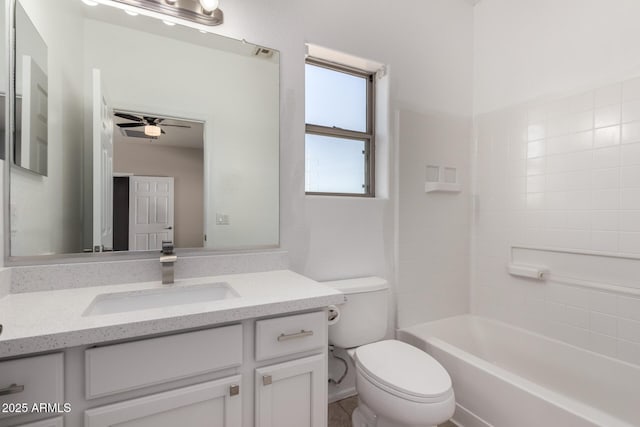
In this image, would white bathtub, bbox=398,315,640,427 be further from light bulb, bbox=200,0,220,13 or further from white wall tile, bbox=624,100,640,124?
light bulb, bbox=200,0,220,13

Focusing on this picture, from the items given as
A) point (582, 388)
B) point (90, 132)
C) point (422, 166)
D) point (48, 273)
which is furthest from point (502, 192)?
point (48, 273)

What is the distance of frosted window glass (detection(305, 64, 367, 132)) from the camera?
6.32 ft

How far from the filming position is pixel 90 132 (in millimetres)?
1266

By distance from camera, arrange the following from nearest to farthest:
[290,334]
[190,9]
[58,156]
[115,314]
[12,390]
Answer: [12,390] → [115,314] → [290,334] → [58,156] → [190,9]

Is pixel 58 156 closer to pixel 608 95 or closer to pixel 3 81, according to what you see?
pixel 3 81

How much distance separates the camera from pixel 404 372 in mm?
1349

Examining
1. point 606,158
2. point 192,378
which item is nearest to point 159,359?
point 192,378

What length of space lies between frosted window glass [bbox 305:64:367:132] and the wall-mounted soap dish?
1.85 ft

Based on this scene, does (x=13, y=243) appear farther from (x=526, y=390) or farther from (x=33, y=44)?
(x=526, y=390)

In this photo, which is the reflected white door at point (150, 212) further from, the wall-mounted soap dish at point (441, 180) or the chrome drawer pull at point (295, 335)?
the wall-mounted soap dish at point (441, 180)

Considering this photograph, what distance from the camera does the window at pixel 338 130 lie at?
192 centimetres

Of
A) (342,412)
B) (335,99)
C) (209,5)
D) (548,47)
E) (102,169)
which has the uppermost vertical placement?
(548,47)

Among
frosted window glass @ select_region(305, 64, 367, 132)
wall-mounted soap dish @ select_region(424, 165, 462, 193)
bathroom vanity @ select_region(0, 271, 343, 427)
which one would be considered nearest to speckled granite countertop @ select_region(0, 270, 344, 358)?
bathroom vanity @ select_region(0, 271, 343, 427)

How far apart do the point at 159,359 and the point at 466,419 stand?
5.29ft
